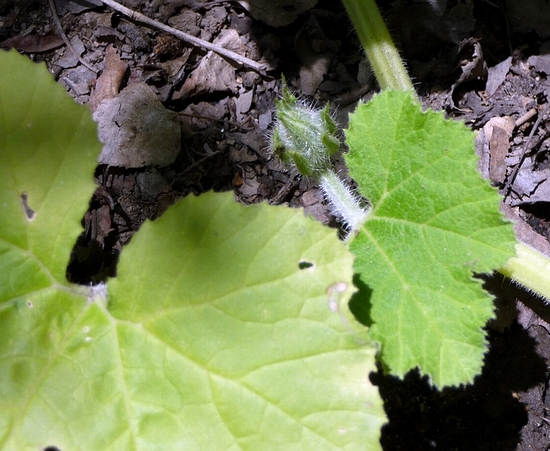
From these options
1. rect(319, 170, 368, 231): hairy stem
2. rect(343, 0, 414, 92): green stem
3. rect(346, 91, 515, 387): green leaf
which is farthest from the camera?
rect(343, 0, 414, 92): green stem

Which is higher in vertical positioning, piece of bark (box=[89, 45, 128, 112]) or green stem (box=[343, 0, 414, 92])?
green stem (box=[343, 0, 414, 92])

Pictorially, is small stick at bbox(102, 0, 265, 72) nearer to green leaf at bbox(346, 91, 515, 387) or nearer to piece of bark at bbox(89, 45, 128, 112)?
piece of bark at bbox(89, 45, 128, 112)

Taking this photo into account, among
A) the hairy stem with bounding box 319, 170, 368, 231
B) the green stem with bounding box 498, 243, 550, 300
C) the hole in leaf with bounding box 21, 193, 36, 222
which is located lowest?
the green stem with bounding box 498, 243, 550, 300

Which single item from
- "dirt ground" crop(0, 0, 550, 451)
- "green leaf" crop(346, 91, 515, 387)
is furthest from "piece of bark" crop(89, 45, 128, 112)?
"green leaf" crop(346, 91, 515, 387)

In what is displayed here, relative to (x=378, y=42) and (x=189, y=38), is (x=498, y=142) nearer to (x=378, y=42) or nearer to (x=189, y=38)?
(x=378, y=42)

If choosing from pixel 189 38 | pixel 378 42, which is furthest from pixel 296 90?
pixel 189 38

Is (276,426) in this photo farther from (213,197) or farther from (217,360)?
(213,197)

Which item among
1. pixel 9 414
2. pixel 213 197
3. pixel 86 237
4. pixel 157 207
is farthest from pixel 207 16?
pixel 9 414

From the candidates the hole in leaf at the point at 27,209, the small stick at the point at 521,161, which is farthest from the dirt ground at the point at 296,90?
the hole in leaf at the point at 27,209
